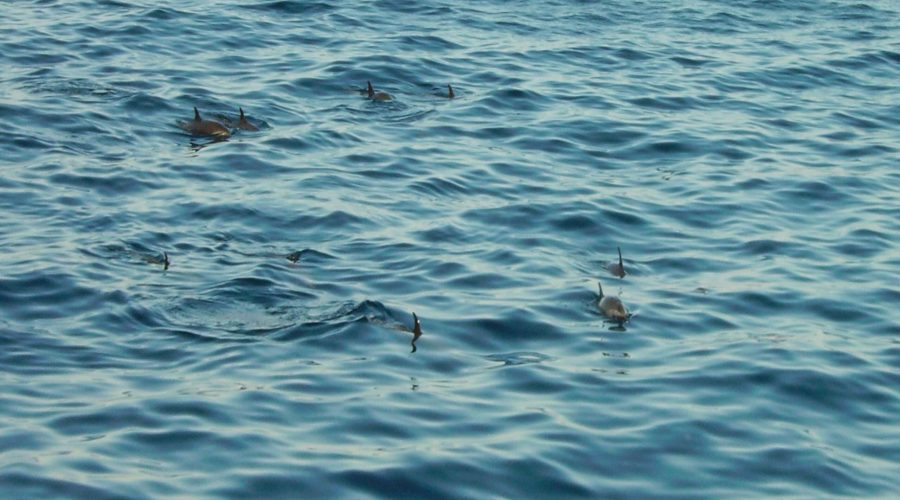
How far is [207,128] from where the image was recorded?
14625mm

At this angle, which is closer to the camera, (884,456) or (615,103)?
(884,456)

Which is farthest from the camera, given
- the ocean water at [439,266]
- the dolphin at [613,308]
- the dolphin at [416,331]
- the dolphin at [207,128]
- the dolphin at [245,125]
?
the dolphin at [245,125]

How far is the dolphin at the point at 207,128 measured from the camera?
14.6m

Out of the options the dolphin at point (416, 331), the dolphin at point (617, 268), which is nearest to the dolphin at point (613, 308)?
the dolphin at point (617, 268)

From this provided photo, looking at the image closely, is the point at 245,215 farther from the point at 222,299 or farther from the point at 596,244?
the point at 596,244

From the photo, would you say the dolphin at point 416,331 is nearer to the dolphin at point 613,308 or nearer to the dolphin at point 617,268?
Result: the dolphin at point 613,308

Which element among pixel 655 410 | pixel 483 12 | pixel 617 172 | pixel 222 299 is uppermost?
pixel 655 410

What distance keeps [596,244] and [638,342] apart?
92.0 inches

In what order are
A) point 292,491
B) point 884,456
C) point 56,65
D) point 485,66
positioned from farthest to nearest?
point 485,66, point 56,65, point 884,456, point 292,491

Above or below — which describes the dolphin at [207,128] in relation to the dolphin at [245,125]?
above

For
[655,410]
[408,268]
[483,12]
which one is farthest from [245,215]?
[483,12]

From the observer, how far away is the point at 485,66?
18688 millimetres

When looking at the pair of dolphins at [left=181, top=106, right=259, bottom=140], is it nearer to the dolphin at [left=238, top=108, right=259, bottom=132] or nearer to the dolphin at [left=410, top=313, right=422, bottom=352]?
the dolphin at [left=238, top=108, right=259, bottom=132]

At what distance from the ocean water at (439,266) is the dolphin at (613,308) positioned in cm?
12
